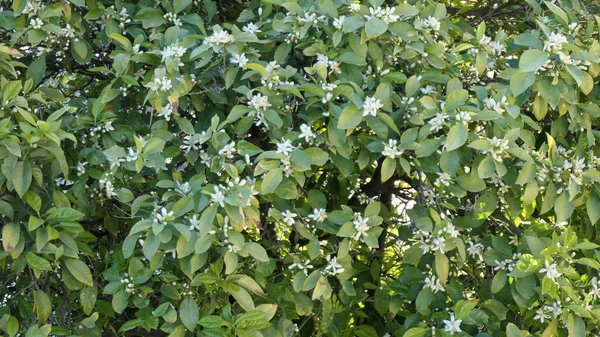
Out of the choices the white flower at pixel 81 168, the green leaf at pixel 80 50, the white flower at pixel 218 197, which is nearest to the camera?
the white flower at pixel 218 197

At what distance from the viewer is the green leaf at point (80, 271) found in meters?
2.38

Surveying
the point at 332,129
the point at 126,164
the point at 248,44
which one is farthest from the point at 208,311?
the point at 248,44

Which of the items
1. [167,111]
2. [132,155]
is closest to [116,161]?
[132,155]

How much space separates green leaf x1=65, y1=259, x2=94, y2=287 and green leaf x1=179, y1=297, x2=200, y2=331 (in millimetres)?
300

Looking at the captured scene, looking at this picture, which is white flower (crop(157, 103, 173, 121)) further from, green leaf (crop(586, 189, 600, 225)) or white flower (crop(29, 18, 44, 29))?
green leaf (crop(586, 189, 600, 225))

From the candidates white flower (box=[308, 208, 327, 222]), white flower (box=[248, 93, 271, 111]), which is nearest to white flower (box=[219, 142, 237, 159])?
white flower (box=[248, 93, 271, 111])

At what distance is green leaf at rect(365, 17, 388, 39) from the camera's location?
2197 mm

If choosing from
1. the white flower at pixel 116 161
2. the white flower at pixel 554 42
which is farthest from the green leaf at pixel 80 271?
the white flower at pixel 554 42

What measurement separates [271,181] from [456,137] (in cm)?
51

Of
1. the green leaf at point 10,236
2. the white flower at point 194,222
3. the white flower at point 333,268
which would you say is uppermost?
the white flower at point 194,222

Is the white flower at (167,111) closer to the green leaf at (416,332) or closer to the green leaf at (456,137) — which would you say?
the green leaf at (456,137)

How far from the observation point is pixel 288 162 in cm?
215

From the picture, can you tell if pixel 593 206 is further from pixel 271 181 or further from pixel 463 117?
pixel 271 181

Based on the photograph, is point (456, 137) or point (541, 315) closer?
point (456, 137)
